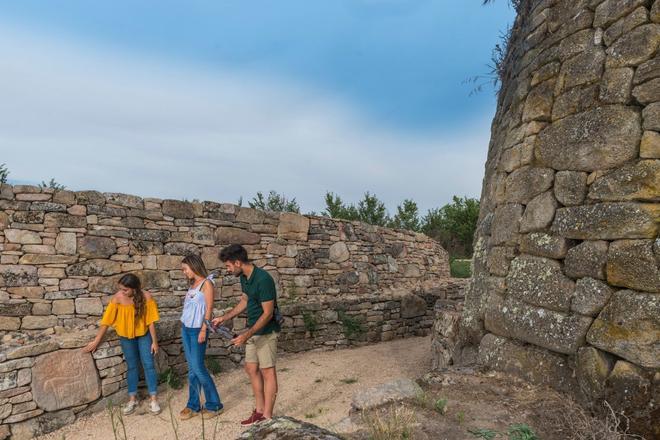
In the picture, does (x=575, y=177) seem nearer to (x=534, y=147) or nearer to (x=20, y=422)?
(x=534, y=147)

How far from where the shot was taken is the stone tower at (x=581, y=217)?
242 centimetres

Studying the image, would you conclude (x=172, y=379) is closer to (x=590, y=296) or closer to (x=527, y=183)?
(x=527, y=183)

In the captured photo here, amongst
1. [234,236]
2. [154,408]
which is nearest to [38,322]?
[154,408]

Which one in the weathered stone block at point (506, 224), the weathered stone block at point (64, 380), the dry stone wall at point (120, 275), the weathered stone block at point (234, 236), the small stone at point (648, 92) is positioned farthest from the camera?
the weathered stone block at point (234, 236)

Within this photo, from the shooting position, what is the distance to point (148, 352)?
461 cm

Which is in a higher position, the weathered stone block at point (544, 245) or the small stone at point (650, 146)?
the small stone at point (650, 146)

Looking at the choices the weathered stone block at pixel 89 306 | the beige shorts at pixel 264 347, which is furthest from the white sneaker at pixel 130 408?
the weathered stone block at pixel 89 306

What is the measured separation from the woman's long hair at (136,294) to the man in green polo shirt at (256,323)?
137 centimetres

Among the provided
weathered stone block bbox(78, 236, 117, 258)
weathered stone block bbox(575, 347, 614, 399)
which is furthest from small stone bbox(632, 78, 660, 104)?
weathered stone block bbox(78, 236, 117, 258)

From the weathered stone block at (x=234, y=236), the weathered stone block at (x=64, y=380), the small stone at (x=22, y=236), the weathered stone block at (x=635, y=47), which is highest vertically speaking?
the weathered stone block at (x=635, y=47)

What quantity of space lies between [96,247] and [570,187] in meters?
6.25

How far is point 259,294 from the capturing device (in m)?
3.71

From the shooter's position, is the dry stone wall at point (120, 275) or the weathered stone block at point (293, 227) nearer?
the dry stone wall at point (120, 275)

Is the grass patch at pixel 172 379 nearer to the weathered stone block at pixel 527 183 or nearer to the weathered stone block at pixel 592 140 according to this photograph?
the weathered stone block at pixel 527 183
